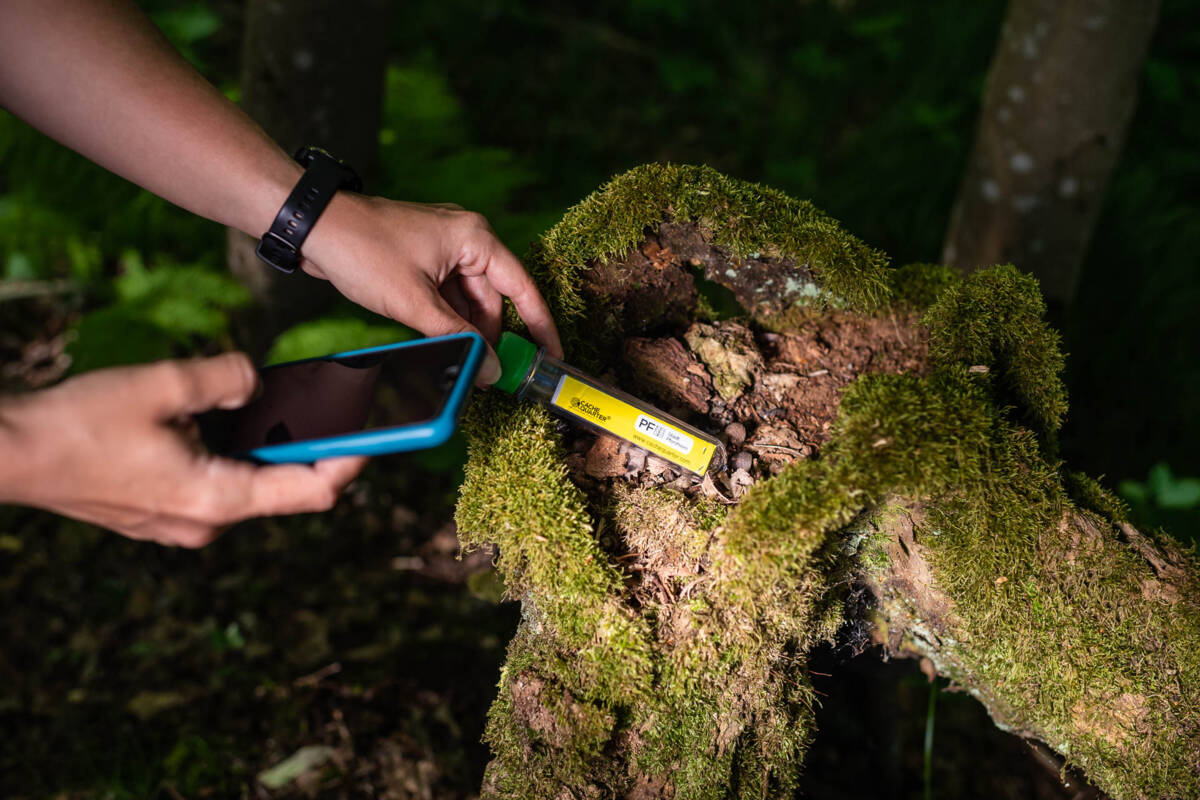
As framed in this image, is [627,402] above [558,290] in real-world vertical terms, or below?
below

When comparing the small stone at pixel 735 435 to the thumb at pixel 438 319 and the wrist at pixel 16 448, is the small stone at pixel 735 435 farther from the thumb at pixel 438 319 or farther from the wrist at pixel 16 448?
the wrist at pixel 16 448

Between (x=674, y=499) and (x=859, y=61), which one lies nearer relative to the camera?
(x=674, y=499)

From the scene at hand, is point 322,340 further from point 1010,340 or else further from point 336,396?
point 1010,340

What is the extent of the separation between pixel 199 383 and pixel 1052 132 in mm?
3337

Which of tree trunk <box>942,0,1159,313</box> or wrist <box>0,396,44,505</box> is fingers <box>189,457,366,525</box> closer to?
wrist <box>0,396,44,505</box>

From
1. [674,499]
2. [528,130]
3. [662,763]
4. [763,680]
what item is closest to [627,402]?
[674,499]

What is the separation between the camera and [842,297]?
1.86m

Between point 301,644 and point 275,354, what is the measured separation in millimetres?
1233

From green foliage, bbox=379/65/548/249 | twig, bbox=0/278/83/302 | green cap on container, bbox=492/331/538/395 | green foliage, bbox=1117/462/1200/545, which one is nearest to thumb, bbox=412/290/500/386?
green cap on container, bbox=492/331/538/395

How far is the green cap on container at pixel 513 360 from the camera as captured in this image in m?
1.57

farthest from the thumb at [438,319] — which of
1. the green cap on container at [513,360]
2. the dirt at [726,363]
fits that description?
the dirt at [726,363]

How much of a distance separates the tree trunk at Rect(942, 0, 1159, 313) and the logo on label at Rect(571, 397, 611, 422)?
89.4 inches

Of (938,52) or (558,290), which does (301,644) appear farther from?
(938,52)

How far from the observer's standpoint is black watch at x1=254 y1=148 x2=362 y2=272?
1.72 meters
